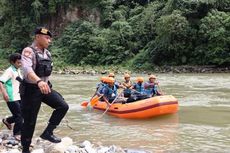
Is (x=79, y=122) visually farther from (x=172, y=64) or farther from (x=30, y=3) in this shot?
(x=30, y=3)

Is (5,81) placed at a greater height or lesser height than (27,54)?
lesser

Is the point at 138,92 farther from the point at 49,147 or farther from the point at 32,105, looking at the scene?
the point at 32,105

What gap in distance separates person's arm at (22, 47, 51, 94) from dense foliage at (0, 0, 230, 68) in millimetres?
21827

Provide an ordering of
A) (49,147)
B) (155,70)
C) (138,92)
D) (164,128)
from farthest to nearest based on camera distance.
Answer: (155,70)
(138,92)
(164,128)
(49,147)

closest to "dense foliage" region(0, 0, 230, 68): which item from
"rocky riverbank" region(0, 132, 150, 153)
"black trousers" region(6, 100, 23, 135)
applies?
"black trousers" region(6, 100, 23, 135)

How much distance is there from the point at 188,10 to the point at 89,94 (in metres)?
14.0

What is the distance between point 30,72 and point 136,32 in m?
26.5

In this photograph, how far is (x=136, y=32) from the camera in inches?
1191

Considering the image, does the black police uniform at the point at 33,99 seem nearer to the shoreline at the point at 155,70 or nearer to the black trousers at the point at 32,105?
the black trousers at the point at 32,105

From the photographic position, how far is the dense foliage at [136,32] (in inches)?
1005

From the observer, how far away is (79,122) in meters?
9.11

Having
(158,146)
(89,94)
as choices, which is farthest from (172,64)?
(158,146)

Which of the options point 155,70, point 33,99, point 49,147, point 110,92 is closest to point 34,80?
point 33,99

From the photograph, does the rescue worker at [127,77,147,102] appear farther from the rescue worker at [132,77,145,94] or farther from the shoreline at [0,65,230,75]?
the shoreline at [0,65,230,75]
